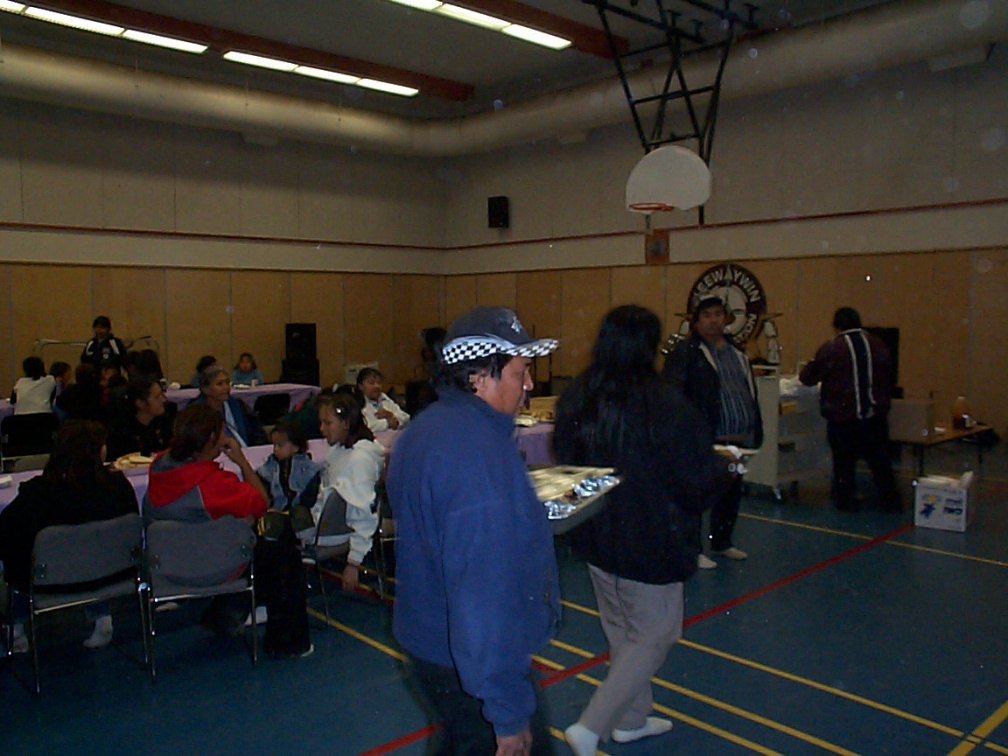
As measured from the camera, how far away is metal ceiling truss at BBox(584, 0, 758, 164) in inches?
313

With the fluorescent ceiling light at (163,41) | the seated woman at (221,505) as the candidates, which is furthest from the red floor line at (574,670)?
the fluorescent ceiling light at (163,41)

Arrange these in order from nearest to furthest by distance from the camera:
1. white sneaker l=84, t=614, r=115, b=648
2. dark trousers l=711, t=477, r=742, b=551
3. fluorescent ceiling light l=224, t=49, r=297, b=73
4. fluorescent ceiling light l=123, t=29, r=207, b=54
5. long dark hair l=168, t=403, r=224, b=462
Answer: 1. long dark hair l=168, t=403, r=224, b=462
2. white sneaker l=84, t=614, r=115, b=648
3. dark trousers l=711, t=477, r=742, b=551
4. fluorescent ceiling light l=123, t=29, r=207, b=54
5. fluorescent ceiling light l=224, t=49, r=297, b=73

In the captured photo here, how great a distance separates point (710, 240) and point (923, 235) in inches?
109

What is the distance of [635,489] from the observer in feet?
8.61

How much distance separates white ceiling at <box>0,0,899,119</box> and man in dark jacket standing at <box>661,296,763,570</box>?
453cm

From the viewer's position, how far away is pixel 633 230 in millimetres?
12383

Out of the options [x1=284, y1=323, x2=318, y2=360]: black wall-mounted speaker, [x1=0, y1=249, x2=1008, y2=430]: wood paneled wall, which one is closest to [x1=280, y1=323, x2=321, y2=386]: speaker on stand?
[x1=284, y1=323, x2=318, y2=360]: black wall-mounted speaker

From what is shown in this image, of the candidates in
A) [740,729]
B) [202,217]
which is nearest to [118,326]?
[202,217]

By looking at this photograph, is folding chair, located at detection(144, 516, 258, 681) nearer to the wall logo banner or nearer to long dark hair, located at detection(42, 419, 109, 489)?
long dark hair, located at detection(42, 419, 109, 489)

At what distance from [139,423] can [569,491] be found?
4.42m

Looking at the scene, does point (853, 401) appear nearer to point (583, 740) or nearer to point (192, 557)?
point (583, 740)

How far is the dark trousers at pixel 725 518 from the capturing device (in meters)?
5.33

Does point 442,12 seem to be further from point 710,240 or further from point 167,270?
point 167,270

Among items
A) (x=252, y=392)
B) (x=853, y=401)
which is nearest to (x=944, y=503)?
(x=853, y=401)
